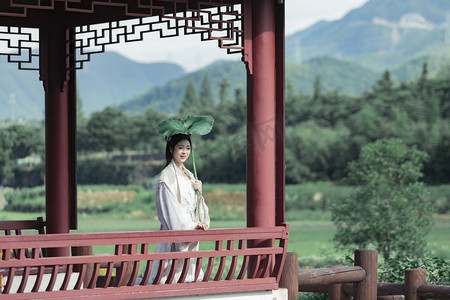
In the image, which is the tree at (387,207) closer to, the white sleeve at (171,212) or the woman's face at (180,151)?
the woman's face at (180,151)

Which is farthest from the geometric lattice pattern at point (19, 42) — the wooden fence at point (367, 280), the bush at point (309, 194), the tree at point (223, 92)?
the bush at point (309, 194)

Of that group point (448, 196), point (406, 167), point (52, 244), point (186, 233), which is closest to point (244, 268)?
point (186, 233)

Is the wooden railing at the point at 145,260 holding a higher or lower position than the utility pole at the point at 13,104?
lower

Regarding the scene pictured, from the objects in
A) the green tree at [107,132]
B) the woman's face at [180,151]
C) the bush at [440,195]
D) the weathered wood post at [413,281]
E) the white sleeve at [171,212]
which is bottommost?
the bush at [440,195]

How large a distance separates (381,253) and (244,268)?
8.75 metres

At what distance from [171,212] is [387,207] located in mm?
8684

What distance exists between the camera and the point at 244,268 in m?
6.70

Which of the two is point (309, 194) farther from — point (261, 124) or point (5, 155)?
point (261, 124)

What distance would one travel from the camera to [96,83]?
4069 centimetres

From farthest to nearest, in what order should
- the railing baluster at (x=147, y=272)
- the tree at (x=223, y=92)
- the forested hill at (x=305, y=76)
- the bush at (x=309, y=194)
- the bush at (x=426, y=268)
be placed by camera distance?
the forested hill at (x=305, y=76), the tree at (x=223, y=92), the bush at (x=309, y=194), the bush at (x=426, y=268), the railing baluster at (x=147, y=272)

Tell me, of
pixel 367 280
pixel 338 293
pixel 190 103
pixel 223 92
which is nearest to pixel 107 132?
pixel 190 103

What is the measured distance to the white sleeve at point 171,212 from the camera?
6730 mm

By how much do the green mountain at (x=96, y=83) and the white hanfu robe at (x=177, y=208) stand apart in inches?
965

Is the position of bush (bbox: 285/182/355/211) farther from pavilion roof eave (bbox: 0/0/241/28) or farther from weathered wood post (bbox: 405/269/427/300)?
weathered wood post (bbox: 405/269/427/300)
